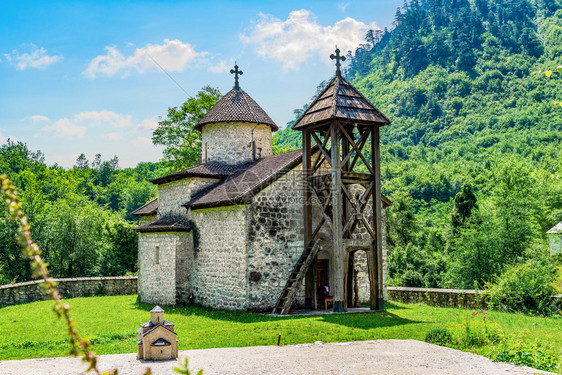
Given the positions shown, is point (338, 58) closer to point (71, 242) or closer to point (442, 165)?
point (71, 242)

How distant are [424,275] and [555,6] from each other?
310 feet

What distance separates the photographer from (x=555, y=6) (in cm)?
9750

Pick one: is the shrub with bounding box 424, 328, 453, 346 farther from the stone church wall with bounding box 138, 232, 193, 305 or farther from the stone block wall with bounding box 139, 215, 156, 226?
the stone block wall with bounding box 139, 215, 156, 226

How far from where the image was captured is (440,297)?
17797mm

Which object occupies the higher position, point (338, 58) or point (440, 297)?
point (338, 58)

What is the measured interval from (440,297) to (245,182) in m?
8.22

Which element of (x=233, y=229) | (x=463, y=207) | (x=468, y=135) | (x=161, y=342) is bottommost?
(x=161, y=342)

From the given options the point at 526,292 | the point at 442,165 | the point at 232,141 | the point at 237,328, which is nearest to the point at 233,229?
the point at 237,328

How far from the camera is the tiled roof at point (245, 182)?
54.0 feet

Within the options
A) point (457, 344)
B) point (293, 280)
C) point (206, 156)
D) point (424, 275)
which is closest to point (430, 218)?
point (424, 275)

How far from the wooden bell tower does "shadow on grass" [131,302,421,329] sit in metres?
0.99

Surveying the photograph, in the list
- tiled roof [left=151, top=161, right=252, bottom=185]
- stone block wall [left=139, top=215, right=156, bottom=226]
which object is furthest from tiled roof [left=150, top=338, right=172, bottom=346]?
stone block wall [left=139, top=215, right=156, bottom=226]

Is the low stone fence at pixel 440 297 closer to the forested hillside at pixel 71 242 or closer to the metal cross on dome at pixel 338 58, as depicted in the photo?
the metal cross on dome at pixel 338 58

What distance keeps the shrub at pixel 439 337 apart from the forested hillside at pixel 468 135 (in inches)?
264
